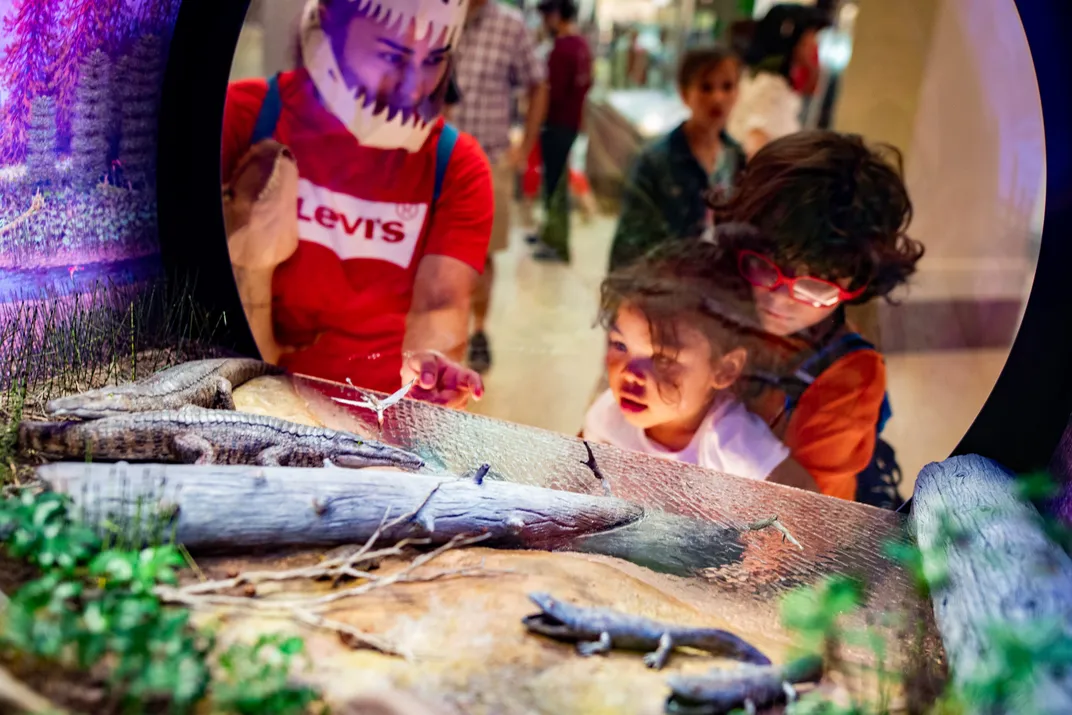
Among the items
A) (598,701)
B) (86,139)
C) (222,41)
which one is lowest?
(598,701)

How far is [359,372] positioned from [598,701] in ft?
4.73

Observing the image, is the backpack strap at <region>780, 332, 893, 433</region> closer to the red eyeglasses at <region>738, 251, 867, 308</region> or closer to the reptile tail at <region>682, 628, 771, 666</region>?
the red eyeglasses at <region>738, 251, 867, 308</region>

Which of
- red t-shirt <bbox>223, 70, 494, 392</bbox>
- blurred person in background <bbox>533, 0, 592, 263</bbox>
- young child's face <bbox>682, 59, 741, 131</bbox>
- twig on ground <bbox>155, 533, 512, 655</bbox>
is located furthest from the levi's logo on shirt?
young child's face <bbox>682, 59, 741, 131</bbox>

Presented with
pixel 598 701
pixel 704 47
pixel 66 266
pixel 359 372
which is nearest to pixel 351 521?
pixel 598 701

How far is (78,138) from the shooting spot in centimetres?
192

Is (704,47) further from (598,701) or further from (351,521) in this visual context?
(598,701)

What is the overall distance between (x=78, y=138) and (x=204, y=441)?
2.99 feet

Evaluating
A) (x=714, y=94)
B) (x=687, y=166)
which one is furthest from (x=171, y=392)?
(x=714, y=94)

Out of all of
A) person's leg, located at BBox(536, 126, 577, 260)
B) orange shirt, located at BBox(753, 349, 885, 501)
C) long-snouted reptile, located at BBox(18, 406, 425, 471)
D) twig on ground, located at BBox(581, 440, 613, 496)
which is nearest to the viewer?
long-snouted reptile, located at BBox(18, 406, 425, 471)

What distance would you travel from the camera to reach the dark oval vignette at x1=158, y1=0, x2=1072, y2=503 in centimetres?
175

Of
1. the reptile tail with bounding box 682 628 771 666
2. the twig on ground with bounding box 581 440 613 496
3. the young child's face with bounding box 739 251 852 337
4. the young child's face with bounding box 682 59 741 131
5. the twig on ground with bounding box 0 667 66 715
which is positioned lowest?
the reptile tail with bounding box 682 628 771 666

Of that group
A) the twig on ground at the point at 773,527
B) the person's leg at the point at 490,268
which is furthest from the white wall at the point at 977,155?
the person's leg at the point at 490,268

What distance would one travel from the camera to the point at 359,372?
93.0 inches

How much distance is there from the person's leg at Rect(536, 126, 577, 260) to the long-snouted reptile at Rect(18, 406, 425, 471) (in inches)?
82.1
